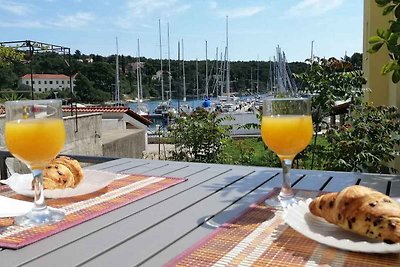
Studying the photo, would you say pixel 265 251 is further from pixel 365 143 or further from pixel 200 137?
pixel 200 137

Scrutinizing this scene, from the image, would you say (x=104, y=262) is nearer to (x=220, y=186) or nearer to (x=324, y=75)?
(x=220, y=186)

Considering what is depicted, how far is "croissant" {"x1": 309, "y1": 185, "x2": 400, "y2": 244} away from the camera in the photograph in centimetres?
83

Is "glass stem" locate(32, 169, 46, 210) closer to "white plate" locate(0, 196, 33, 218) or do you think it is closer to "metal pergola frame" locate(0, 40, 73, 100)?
"white plate" locate(0, 196, 33, 218)

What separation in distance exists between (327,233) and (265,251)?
0.48 ft

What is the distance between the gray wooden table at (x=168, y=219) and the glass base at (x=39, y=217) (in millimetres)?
86

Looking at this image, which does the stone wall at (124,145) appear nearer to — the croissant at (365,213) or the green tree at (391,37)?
the green tree at (391,37)

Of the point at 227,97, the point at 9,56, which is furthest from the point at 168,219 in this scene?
the point at 227,97

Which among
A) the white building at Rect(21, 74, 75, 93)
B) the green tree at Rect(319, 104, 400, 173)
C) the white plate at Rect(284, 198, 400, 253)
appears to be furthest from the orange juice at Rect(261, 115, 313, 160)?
the white building at Rect(21, 74, 75, 93)

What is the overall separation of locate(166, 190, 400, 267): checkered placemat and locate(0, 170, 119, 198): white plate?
54 centimetres

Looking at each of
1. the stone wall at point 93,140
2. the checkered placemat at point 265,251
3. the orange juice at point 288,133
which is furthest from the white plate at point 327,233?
the stone wall at point 93,140

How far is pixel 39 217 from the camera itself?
3.77 ft

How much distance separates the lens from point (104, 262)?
0.86m

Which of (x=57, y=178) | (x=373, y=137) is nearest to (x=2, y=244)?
(x=57, y=178)

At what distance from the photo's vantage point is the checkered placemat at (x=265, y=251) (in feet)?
2.72
